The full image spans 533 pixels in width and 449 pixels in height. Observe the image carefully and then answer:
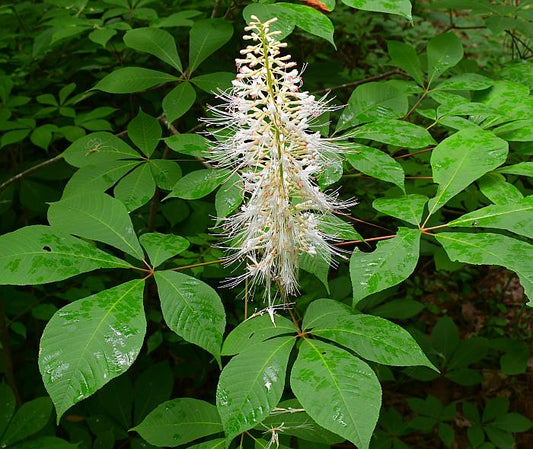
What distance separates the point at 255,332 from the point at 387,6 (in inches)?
37.8

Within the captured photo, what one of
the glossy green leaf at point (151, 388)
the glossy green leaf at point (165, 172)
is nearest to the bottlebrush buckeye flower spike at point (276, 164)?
the glossy green leaf at point (165, 172)

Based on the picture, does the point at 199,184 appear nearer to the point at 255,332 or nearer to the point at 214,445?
the point at 255,332

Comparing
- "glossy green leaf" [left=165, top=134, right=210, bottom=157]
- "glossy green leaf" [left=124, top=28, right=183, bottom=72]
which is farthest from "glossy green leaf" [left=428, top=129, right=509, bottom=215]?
"glossy green leaf" [left=124, top=28, right=183, bottom=72]

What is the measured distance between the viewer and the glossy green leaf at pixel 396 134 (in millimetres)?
1760

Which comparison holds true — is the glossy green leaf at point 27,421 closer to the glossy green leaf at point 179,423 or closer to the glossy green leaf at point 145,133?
the glossy green leaf at point 179,423

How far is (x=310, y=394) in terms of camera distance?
46.0 inches

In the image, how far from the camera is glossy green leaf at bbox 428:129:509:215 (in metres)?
1.61

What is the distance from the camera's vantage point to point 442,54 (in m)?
2.21

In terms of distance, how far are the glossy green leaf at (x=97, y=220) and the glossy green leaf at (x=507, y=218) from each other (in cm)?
93

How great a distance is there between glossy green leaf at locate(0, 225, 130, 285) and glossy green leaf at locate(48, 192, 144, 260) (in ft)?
0.21

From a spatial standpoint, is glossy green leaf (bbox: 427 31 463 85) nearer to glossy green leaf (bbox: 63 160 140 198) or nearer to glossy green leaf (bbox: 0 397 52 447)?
glossy green leaf (bbox: 63 160 140 198)

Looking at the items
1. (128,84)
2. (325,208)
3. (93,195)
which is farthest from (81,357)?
(128,84)

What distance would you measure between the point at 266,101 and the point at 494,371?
11.1ft

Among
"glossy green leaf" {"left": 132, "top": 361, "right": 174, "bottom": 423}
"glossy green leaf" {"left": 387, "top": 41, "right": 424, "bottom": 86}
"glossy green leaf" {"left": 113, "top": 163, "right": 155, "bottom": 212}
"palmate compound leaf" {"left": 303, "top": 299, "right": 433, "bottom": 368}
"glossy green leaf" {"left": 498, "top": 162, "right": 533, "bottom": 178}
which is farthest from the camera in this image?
"glossy green leaf" {"left": 132, "top": 361, "right": 174, "bottom": 423}
